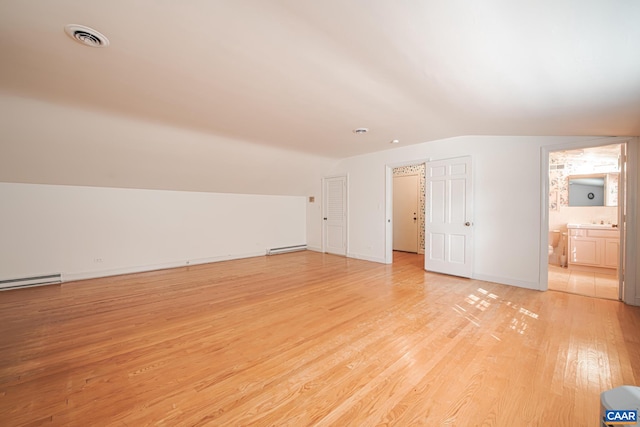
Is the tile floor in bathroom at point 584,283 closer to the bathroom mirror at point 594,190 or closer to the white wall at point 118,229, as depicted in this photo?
the bathroom mirror at point 594,190

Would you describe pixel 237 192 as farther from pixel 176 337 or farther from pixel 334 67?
pixel 334 67

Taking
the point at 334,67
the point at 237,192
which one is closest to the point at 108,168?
the point at 237,192

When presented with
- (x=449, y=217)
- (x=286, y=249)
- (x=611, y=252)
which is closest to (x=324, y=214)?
(x=286, y=249)

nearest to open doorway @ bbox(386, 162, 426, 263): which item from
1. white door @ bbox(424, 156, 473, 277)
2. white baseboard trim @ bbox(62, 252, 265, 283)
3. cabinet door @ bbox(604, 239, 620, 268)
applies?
white door @ bbox(424, 156, 473, 277)

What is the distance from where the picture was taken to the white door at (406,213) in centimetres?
745

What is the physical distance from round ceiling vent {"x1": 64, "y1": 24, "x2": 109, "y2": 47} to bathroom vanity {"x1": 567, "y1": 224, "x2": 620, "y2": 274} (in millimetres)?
7876

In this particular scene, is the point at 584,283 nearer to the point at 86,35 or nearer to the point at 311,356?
the point at 311,356

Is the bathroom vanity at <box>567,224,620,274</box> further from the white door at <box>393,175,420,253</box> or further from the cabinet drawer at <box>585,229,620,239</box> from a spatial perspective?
the white door at <box>393,175,420,253</box>

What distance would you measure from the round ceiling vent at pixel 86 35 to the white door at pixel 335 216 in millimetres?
5260

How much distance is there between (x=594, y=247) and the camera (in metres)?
5.27

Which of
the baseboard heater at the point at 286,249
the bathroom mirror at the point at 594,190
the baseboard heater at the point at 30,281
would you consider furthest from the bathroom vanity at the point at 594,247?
the baseboard heater at the point at 30,281

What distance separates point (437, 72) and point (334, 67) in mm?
821

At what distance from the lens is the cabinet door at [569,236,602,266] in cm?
523

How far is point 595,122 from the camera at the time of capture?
9.36 ft
